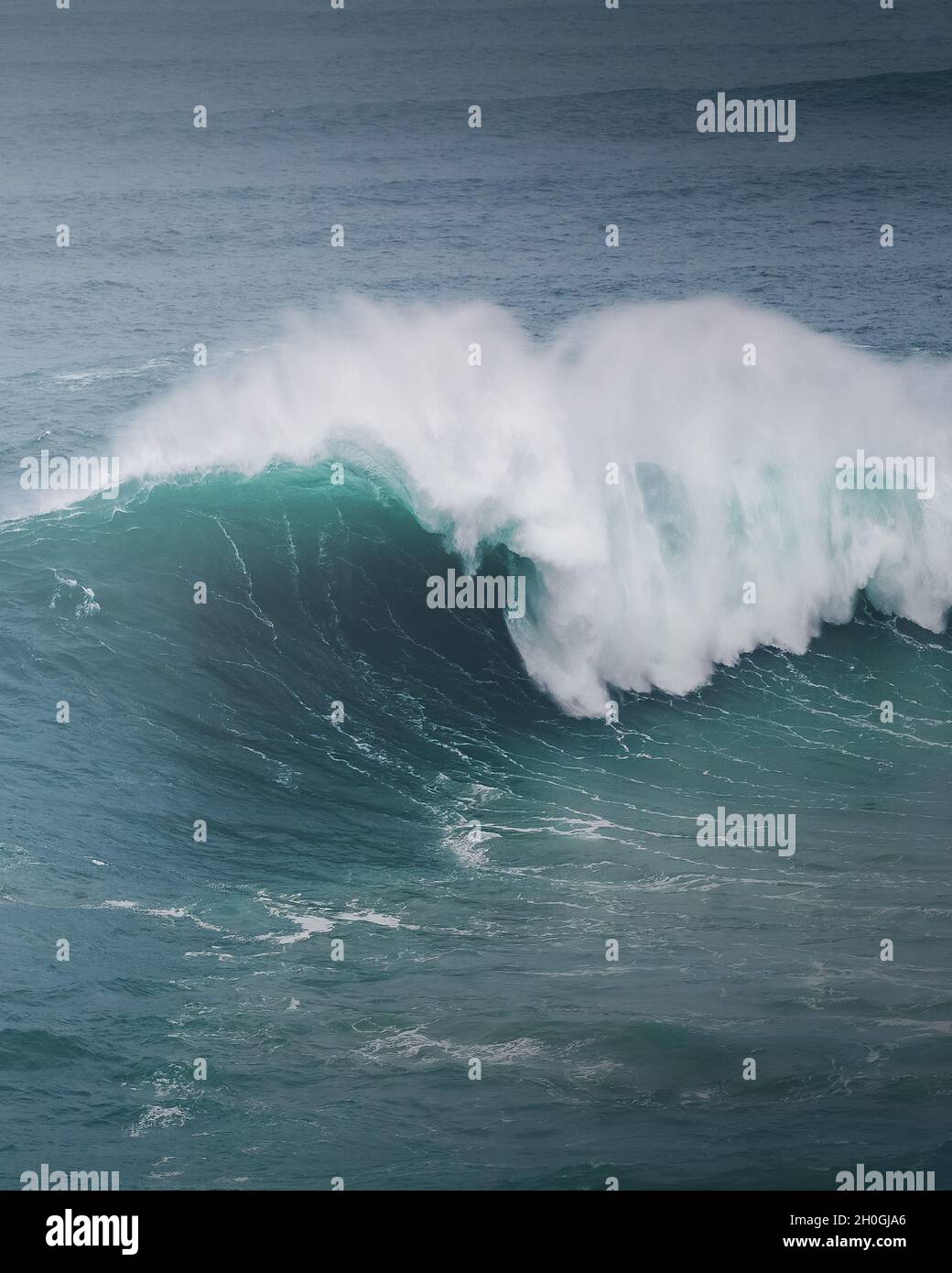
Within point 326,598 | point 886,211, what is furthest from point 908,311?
point 326,598

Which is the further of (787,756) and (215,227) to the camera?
(215,227)

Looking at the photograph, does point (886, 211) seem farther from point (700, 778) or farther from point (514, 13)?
point (700, 778)
